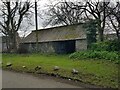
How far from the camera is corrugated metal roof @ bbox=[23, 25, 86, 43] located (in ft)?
126

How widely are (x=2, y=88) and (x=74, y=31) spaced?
2941 centimetres

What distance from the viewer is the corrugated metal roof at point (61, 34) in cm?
3839

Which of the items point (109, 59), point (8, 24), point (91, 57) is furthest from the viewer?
point (8, 24)

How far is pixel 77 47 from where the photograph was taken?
121 feet

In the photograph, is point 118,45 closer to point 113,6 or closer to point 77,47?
point 77,47

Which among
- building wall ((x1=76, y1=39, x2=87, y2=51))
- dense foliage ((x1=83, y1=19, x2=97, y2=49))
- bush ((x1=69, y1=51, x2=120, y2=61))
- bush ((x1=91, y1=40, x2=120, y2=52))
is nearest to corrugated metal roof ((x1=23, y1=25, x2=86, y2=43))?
building wall ((x1=76, y1=39, x2=87, y2=51))

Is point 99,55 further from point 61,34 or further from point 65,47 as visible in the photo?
point 61,34

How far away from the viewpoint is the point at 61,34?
139ft

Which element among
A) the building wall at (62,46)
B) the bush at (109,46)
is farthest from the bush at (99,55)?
the building wall at (62,46)

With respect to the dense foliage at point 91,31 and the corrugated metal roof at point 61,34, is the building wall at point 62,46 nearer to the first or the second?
the corrugated metal roof at point 61,34

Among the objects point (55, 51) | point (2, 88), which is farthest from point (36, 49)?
point (2, 88)

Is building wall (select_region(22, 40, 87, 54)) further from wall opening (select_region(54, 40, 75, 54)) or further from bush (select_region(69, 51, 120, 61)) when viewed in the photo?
bush (select_region(69, 51, 120, 61))

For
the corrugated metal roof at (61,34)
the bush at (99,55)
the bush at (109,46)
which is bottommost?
the bush at (99,55)

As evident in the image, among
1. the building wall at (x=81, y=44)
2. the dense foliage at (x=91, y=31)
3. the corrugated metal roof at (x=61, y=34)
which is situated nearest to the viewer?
the dense foliage at (x=91, y=31)
